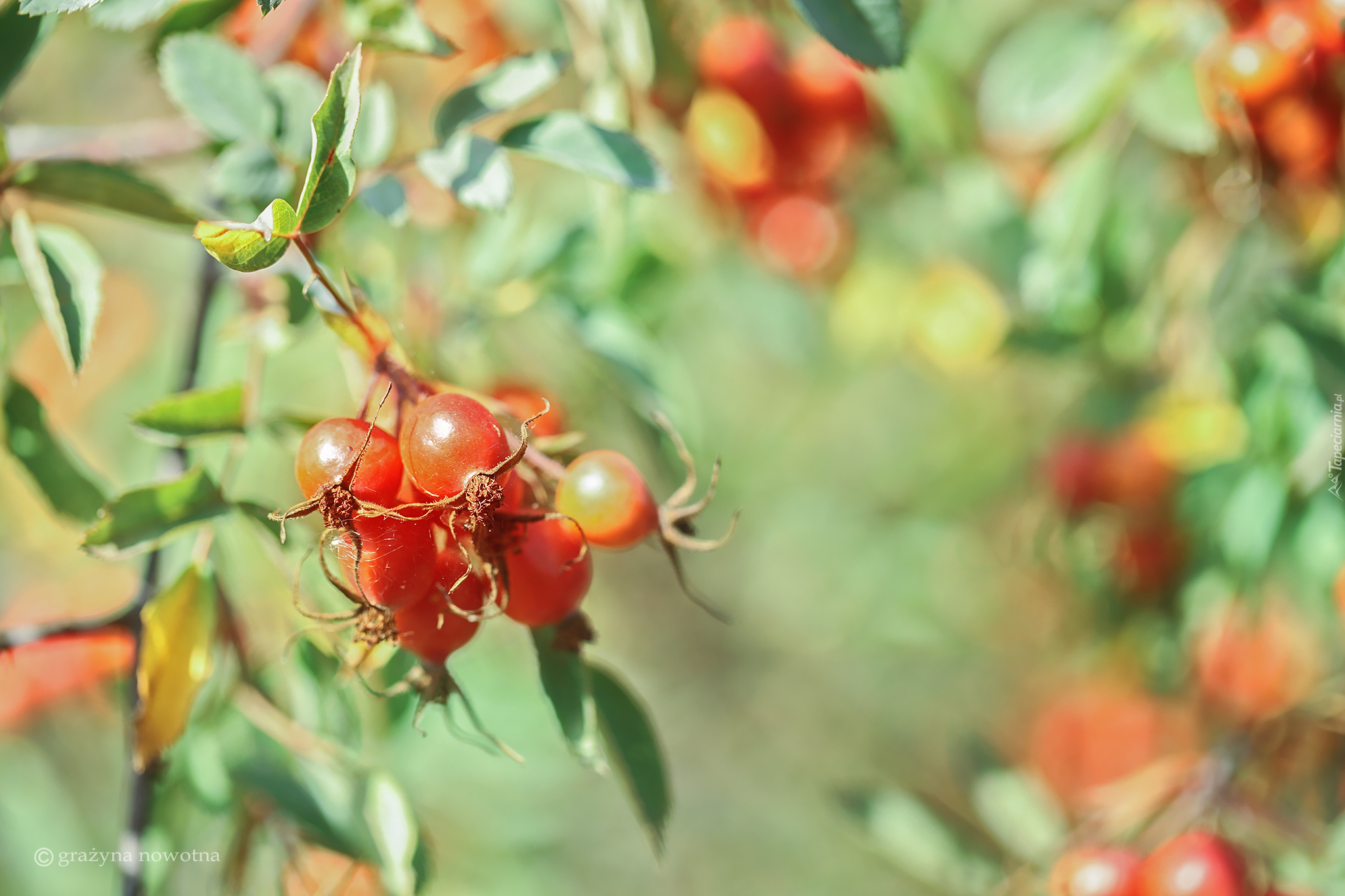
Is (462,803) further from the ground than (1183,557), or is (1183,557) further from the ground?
(1183,557)

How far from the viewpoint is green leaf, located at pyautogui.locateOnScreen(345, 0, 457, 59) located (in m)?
0.82

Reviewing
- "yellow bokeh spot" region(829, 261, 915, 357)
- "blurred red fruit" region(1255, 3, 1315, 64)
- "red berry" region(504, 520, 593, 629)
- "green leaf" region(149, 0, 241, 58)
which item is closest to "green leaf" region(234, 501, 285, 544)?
"red berry" region(504, 520, 593, 629)

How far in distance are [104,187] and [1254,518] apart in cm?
123

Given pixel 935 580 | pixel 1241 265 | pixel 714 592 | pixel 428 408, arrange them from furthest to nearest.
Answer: pixel 714 592 < pixel 935 580 < pixel 1241 265 < pixel 428 408

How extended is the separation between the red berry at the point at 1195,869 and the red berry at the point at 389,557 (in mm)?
922

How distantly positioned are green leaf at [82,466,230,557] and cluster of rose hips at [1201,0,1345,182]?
1150 millimetres

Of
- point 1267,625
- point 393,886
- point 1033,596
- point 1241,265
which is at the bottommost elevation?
point 1033,596

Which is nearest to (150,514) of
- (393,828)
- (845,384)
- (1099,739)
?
(393,828)

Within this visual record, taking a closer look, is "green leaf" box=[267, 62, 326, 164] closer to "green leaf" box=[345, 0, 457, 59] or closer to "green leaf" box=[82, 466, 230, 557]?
"green leaf" box=[345, 0, 457, 59]

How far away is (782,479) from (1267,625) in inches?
53.2

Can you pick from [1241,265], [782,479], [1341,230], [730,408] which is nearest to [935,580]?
[782,479]

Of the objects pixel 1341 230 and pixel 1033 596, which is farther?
pixel 1033 596

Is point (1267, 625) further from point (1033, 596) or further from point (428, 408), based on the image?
point (428, 408)

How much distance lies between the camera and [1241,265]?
1355mm
